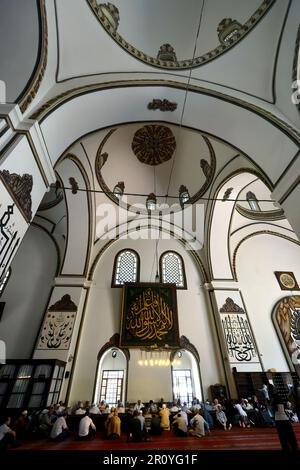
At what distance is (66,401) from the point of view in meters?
5.27

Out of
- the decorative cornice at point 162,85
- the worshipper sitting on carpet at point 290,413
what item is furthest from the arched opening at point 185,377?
the decorative cornice at point 162,85

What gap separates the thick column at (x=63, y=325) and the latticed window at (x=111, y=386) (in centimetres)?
111

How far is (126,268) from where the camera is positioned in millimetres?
7750

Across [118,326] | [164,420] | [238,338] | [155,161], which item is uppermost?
[155,161]

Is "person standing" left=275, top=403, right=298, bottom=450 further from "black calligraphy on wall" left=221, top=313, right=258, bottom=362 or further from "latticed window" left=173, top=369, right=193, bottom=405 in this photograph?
"latticed window" left=173, top=369, right=193, bottom=405

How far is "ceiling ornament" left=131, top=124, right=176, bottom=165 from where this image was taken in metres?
7.12

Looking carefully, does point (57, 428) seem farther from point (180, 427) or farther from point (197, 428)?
point (197, 428)

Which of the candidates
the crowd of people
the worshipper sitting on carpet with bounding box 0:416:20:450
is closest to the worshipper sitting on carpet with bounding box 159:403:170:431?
the crowd of people

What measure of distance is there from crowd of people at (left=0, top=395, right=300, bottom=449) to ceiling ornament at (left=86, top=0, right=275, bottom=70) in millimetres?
5612

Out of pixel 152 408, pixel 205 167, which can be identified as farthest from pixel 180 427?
pixel 205 167

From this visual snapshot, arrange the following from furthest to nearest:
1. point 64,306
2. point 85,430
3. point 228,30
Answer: point 64,306 < point 228,30 < point 85,430

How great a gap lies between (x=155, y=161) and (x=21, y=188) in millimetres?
5599

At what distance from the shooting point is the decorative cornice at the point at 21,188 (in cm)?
260

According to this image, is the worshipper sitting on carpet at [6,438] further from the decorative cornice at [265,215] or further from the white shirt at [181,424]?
the decorative cornice at [265,215]
